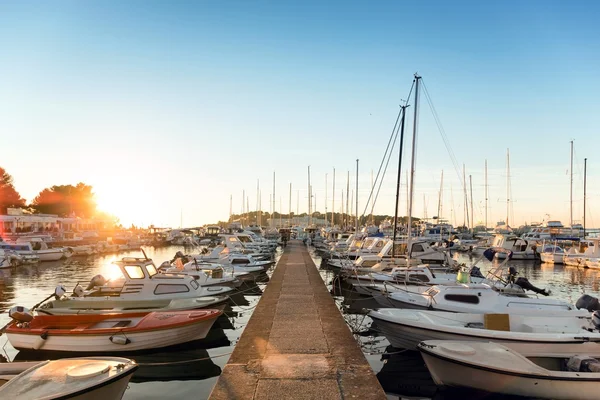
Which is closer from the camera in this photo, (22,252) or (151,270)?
(151,270)

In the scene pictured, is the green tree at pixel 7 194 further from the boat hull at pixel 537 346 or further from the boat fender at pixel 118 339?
the boat hull at pixel 537 346

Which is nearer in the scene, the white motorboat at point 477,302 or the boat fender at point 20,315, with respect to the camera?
the boat fender at point 20,315

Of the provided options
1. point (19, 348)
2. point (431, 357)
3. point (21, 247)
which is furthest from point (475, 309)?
point (21, 247)

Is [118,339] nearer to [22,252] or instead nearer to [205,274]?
[205,274]

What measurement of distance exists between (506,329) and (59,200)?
11524 cm

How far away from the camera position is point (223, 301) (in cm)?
1731

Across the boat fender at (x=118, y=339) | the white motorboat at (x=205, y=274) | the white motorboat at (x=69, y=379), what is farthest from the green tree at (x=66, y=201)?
the white motorboat at (x=69, y=379)

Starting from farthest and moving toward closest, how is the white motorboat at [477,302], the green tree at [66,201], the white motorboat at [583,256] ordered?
the green tree at [66,201], the white motorboat at [583,256], the white motorboat at [477,302]

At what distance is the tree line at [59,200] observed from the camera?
93.6 metres

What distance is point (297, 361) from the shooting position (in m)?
9.66

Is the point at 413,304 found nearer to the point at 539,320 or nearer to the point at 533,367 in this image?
the point at 539,320

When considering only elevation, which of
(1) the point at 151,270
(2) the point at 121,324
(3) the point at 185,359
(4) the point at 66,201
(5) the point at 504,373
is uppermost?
(4) the point at 66,201

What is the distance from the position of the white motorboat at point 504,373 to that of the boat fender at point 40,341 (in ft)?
31.9

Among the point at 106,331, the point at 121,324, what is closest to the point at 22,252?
the point at 121,324
